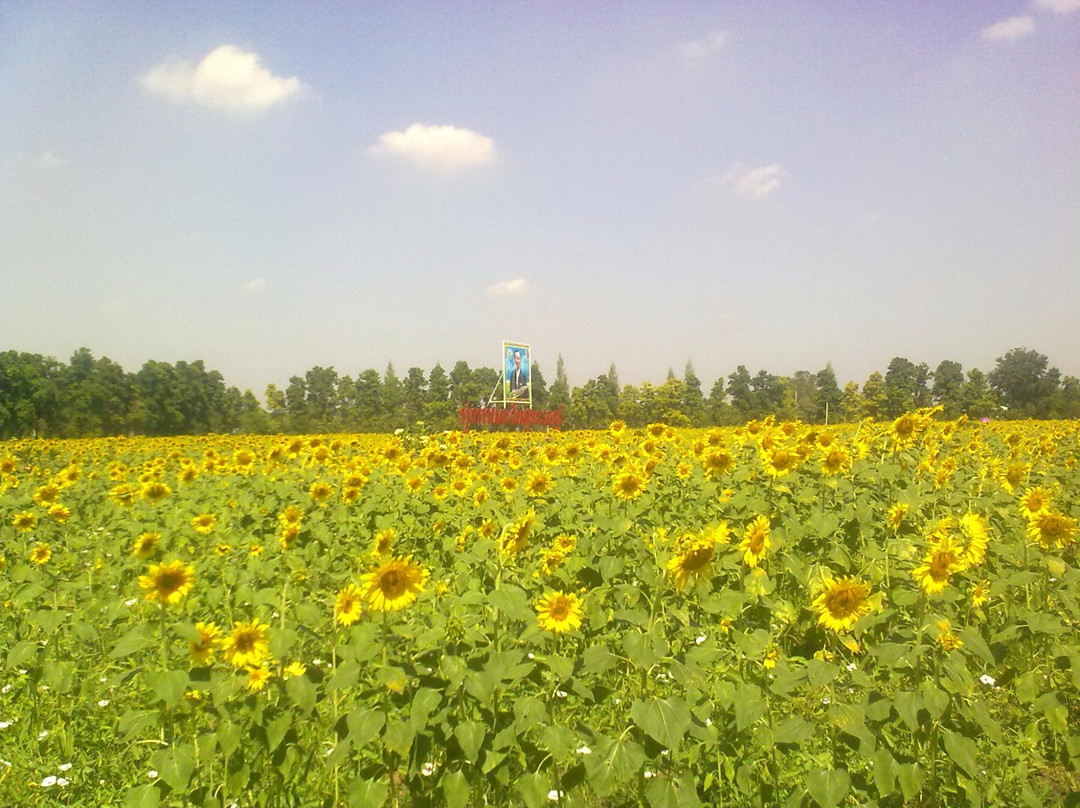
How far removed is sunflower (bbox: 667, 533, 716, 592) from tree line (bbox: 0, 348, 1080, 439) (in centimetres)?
2052

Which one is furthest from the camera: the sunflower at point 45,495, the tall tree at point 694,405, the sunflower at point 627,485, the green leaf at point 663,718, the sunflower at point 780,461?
the tall tree at point 694,405

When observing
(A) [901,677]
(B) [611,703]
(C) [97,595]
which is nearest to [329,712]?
(B) [611,703]

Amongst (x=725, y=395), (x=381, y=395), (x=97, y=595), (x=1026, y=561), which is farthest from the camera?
(x=381, y=395)

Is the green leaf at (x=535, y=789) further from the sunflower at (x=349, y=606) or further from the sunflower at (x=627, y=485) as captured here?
the sunflower at (x=627, y=485)

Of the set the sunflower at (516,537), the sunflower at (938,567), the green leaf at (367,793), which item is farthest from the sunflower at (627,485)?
the green leaf at (367,793)

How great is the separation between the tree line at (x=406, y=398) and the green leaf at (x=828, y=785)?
2084cm

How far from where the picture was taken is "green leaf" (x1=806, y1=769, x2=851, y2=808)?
194 centimetres

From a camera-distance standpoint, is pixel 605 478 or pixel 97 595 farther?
pixel 605 478

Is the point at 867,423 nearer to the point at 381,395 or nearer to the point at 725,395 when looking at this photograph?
the point at 725,395

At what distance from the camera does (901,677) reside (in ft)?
8.05

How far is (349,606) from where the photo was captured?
2482mm

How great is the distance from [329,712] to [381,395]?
52450 mm

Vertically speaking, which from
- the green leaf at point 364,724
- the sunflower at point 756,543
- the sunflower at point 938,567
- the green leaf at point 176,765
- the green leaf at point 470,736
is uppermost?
the sunflower at point 938,567

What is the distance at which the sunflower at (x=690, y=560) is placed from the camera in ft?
7.63
